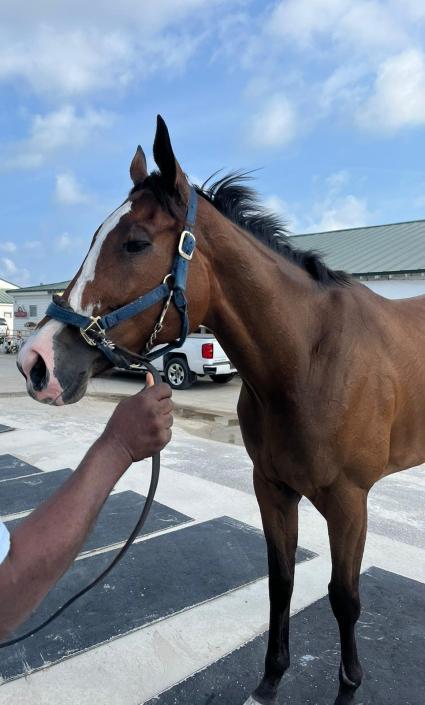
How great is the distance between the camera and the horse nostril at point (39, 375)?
5.21 ft

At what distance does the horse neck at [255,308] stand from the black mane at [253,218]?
7 cm

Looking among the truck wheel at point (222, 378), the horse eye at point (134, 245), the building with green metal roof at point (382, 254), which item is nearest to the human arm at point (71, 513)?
the horse eye at point (134, 245)

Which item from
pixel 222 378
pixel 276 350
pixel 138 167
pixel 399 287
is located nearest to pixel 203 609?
pixel 276 350

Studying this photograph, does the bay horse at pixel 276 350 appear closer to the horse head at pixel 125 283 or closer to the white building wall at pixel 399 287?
the horse head at pixel 125 283

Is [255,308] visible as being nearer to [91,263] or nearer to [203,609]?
[91,263]

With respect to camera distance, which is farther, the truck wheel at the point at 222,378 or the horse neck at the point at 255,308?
the truck wheel at the point at 222,378

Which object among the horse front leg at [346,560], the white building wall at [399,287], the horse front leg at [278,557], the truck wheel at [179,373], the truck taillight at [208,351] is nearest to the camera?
the horse front leg at [346,560]

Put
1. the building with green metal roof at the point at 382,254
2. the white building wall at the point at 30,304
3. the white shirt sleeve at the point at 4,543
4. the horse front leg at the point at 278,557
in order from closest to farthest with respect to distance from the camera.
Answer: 1. the white shirt sleeve at the point at 4,543
2. the horse front leg at the point at 278,557
3. the building with green metal roof at the point at 382,254
4. the white building wall at the point at 30,304

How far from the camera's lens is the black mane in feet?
6.79

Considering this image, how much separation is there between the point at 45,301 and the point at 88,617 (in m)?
27.3

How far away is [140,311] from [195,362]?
1042 cm

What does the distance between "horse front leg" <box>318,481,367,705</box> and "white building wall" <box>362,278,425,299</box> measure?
533 inches

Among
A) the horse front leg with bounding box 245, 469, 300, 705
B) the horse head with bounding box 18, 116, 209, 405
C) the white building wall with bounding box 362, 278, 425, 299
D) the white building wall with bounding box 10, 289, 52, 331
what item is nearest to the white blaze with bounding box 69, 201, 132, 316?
the horse head with bounding box 18, 116, 209, 405

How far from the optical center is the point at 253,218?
210 cm
